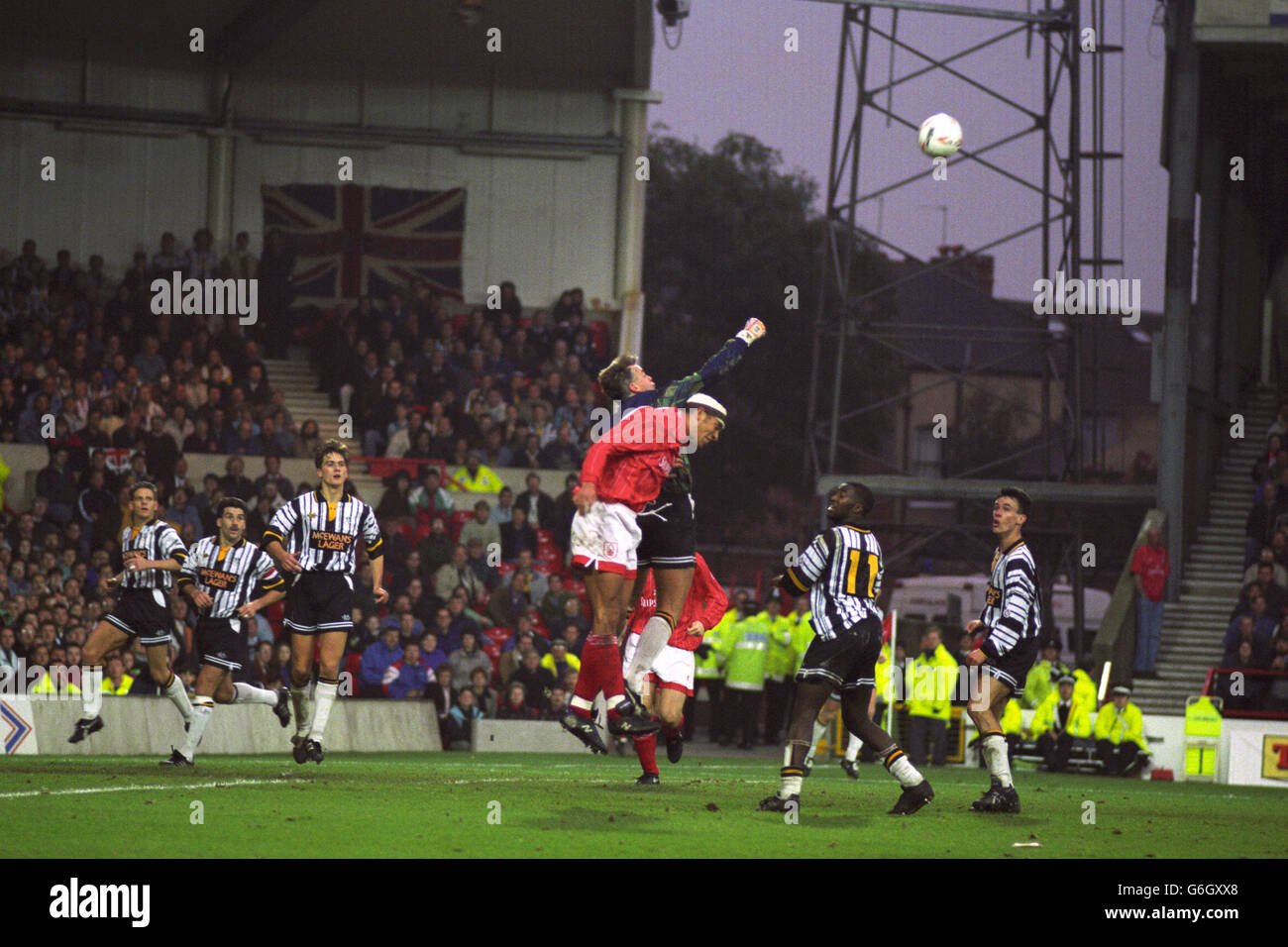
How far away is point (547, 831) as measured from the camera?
9625 millimetres

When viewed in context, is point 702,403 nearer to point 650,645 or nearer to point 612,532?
point 612,532

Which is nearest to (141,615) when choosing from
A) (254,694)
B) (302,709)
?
(254,694)

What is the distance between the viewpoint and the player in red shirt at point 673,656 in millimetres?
12273

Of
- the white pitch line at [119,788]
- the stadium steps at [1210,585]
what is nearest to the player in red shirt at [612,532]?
the white pitch line at [119,788]

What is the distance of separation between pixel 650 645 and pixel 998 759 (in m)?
2.59

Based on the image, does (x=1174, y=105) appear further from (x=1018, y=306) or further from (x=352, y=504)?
(x=1018, y=306)

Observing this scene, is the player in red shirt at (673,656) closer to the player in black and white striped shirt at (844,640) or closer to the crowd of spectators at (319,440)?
the player in black and white striped shirt at (844,640)

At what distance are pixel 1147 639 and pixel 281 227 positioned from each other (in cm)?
1781

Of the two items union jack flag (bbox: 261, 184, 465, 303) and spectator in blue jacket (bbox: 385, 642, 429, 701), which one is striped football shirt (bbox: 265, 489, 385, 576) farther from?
union jack flag (bbox: 261, 184, 465, 303)

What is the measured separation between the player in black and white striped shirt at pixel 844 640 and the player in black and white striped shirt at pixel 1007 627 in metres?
1.49

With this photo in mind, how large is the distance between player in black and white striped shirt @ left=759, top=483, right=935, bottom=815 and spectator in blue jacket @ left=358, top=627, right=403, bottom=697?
42.2 ft

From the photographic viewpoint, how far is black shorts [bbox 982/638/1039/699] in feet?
41.7

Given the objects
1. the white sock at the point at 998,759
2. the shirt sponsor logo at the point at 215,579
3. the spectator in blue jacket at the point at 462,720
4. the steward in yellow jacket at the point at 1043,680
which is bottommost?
the spectator in blue jacket at the point at 462,720
